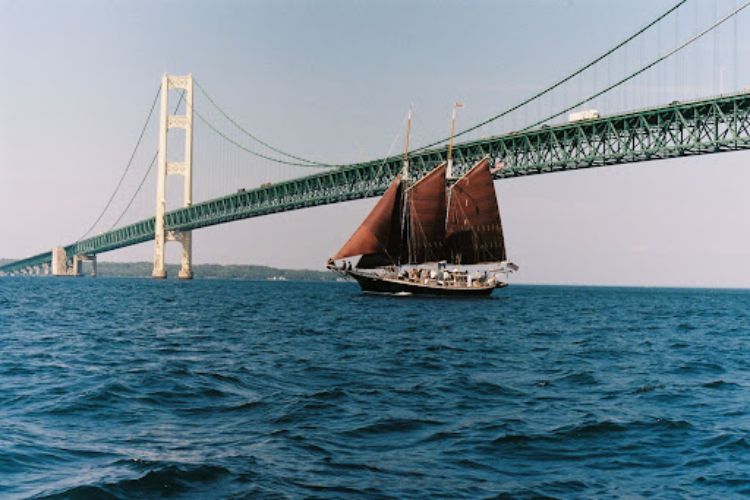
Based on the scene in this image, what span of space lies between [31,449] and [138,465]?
1475mm

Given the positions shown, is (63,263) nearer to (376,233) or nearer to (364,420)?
(376,233)

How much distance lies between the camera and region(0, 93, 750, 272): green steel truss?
6059cm

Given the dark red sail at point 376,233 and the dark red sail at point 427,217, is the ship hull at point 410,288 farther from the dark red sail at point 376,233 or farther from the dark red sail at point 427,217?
the dark red sail at point 376,233

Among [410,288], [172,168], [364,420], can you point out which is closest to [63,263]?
[172,168]

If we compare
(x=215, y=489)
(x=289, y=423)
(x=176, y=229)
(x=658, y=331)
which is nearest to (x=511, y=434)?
(x=289, y=423)

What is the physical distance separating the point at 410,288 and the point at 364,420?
54.0 metres

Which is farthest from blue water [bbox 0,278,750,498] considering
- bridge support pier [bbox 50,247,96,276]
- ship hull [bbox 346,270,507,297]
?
bridge support pier [bbox 50,247,96,276]

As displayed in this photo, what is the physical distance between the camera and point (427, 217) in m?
63.2

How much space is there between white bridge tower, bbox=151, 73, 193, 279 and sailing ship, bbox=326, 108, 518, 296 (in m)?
43.3

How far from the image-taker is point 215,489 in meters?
6.84

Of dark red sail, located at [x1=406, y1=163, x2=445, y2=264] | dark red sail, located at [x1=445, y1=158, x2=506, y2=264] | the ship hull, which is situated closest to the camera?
dark red sail, located at [x1=445, y1=158, x2=506, y2=264]

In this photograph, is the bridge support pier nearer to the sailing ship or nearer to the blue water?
the sailing ship

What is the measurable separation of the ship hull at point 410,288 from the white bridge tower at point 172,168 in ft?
144

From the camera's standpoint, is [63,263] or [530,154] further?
[63,263]
